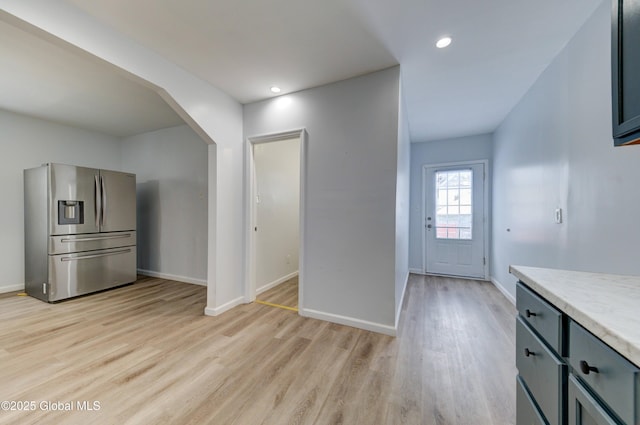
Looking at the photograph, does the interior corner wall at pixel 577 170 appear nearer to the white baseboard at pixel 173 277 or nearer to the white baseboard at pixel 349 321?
the white baseboard at pixel 349 321

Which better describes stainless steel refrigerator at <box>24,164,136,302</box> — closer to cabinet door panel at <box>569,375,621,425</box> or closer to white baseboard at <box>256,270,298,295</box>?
white baseboard at <box>256,270,298,295</box>

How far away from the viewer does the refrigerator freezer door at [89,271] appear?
10.0 feet

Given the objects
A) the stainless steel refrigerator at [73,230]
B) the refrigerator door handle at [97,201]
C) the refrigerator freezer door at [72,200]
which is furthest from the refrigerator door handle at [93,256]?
the refrigerator door handle at [97,201]

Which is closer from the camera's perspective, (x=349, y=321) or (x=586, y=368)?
(x=586, y=368)

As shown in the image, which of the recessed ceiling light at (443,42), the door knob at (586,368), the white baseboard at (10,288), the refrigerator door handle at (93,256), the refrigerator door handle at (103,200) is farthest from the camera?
the refrigerator door handle at (103,200)

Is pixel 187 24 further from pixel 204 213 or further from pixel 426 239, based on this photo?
pixel 426 239

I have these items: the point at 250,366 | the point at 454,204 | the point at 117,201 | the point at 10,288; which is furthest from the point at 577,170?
the point at 10,288

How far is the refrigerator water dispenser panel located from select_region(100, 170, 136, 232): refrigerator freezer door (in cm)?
23

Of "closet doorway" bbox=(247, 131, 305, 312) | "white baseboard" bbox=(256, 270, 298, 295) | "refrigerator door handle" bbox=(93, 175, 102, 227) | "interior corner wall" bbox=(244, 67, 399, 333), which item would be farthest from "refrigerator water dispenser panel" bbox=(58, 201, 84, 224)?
"interior corner wall" bbox=(244, 67, 399, 333)

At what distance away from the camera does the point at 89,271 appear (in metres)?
3.36

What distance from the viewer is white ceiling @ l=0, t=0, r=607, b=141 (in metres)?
1.69

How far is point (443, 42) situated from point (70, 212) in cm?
481

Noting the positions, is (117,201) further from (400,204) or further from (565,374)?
(565,374)

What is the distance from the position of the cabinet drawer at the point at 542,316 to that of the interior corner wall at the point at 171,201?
3.93m
